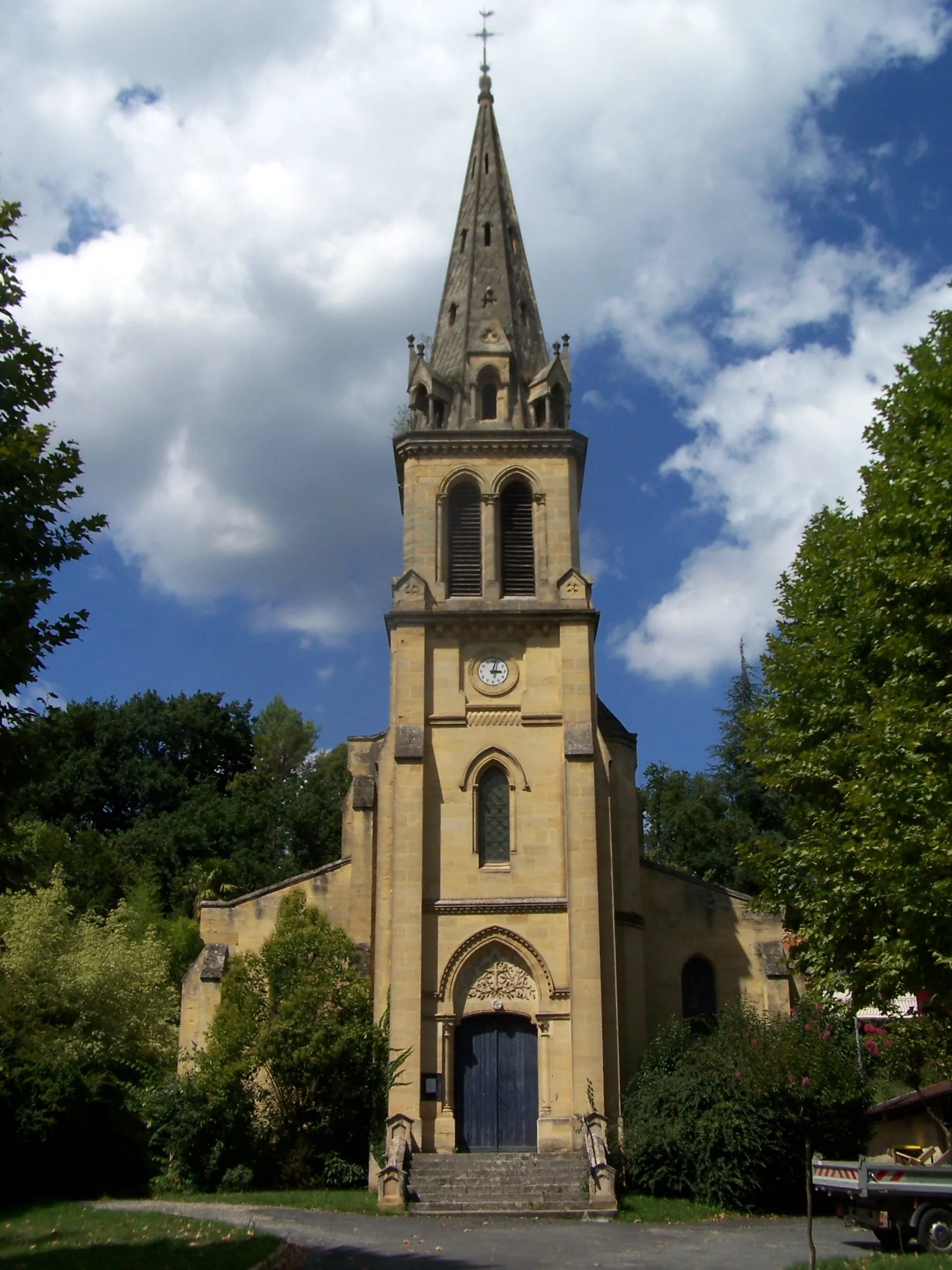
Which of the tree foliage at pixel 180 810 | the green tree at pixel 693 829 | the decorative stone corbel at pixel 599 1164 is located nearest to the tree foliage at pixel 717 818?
the green tree at pixel 693 829

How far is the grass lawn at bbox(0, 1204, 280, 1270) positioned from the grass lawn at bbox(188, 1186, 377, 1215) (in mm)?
2920

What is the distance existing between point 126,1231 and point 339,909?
11.7 meters

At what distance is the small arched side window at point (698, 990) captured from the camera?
1105 inches

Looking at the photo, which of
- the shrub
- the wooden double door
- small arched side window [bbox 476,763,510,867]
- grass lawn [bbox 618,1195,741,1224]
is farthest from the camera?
small arched side window [bbox 476,763,510,867]

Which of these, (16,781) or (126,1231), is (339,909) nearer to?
(126,1231)

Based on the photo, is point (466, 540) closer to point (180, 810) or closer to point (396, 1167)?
point (396, 1167)

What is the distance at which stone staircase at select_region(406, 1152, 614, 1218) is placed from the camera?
20844 mm

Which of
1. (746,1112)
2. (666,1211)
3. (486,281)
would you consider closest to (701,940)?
(746,1112)

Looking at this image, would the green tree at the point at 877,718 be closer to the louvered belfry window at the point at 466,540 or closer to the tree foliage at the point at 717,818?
the louvered belfry window at the point at 466,540

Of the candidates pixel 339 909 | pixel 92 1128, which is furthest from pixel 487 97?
pixel 92 1128

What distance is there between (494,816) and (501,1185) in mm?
7665

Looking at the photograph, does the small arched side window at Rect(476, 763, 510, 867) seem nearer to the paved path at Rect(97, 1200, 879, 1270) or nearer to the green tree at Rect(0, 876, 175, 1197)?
A: the paved path at Rect(97, 1200, 879, 1270)

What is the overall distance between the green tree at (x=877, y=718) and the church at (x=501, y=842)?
5.68m

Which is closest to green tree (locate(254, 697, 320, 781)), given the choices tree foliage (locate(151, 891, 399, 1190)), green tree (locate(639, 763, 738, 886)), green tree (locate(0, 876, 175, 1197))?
green tree (locate(639, 763, 738, 886))
